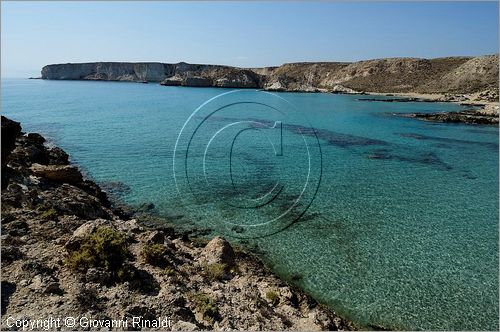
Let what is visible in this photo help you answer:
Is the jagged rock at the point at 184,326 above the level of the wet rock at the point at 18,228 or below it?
below

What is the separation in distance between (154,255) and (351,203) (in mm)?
14956

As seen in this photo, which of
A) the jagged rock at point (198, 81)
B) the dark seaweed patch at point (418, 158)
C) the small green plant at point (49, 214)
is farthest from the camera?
the jagged rock at point (198, 81)

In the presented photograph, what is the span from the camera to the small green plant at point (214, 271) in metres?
13.2

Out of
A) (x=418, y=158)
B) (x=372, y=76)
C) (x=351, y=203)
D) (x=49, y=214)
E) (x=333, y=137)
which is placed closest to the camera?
(x=49, y=214)

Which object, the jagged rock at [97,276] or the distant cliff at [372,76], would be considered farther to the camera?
the distant cliff at [372,76]

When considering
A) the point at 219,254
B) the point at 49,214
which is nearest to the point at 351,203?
the point at 219,254

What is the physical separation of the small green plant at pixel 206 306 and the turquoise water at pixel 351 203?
Result: 187 inches

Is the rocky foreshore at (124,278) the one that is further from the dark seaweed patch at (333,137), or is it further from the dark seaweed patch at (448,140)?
the dark seaweed patch at (448,140)

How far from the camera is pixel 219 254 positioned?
1460 centimetres

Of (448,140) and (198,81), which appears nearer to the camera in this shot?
(448,140)

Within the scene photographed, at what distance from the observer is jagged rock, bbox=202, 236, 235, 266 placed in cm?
1438

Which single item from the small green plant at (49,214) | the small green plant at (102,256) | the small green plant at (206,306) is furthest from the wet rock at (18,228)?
the small green plant at (206,306)
